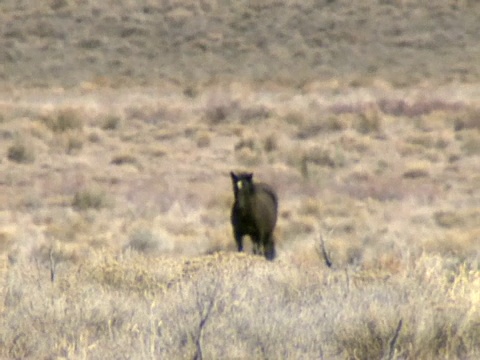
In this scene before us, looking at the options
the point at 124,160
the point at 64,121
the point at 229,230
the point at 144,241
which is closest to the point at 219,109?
the point at 64,121

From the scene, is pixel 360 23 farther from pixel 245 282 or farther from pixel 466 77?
pixel 245 282

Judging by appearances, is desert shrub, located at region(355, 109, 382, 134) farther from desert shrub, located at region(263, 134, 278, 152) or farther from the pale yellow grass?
desert shrub, located at region(263, 134, 278, 152)

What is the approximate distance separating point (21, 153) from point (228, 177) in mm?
5237

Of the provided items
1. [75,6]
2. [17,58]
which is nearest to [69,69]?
[17,58]

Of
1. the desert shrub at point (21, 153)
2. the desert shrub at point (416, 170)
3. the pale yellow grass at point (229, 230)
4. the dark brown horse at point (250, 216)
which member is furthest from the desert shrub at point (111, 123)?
the dark brown horse at point (250, 216)

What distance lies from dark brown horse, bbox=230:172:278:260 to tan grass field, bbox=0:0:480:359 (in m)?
0.43

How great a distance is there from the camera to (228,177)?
19.6 m

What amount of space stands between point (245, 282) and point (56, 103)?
1134 inches

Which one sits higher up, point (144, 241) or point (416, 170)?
point (144, 241)

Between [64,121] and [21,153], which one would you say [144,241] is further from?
[64,121]

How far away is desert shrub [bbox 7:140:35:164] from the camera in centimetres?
2239

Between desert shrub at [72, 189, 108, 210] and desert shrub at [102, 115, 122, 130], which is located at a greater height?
desert shrub at [102, 115, 122, 130]

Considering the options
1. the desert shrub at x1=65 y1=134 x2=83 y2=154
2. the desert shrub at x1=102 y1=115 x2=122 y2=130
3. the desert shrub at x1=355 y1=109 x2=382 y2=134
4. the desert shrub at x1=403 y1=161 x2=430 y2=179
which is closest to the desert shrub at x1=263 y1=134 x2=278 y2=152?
the desert shrub at x1=355 y1=109 x2=382 y2=134

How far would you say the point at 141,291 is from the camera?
28.2 feet
